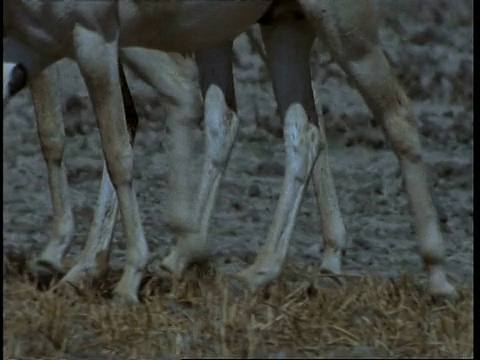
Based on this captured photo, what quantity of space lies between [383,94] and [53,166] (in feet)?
2.05

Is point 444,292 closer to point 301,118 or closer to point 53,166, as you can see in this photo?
point 301,118

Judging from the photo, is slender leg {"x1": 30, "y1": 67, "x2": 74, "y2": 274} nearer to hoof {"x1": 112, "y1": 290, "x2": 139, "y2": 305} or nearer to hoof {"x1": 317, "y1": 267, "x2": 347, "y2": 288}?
hoof {"x1": 112, "y1": 290, "x2": 139, "y2": 305}

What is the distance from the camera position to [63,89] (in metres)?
3.34

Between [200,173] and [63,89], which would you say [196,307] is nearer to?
[200,173]

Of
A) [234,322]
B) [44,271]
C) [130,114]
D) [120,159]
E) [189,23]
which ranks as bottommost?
[234,322]

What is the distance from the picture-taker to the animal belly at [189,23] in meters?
2.68

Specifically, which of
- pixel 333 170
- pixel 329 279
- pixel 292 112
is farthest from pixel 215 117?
pixel 333 170

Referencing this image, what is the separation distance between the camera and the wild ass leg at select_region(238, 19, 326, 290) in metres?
2.89

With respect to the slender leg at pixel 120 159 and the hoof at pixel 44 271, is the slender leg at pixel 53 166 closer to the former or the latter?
the hoof at pixel 44 271

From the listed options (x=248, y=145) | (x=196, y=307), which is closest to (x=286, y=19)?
(x=196, y=307)

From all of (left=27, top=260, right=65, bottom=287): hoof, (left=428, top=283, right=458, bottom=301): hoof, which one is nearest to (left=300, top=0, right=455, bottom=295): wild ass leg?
(left=428, top=283, right=458, bottom=301): hoof

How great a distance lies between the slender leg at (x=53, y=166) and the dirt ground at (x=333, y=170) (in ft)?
0.21

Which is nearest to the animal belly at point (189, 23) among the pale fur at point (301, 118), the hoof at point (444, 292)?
the pale fur at point (301, 118)

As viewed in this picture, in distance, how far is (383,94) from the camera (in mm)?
2928
